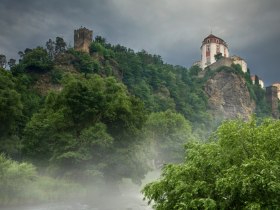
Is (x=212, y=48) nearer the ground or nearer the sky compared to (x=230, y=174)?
nearer the sky

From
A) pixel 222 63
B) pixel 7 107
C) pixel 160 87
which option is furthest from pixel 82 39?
pixel 7 107

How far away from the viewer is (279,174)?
1764cm

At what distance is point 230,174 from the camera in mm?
18141

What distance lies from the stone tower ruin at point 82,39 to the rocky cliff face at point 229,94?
5666 centimetres

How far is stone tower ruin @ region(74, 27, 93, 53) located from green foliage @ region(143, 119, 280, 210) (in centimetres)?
11269

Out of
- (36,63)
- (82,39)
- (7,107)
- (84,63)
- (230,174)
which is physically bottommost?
(230,174)

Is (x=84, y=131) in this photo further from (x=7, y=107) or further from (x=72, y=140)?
(x=7, y=107)

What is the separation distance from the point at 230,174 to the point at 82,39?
118738 mm

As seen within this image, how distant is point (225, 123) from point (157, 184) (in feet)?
16.1

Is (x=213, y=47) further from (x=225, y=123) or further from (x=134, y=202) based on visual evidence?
(x=225, y=123)

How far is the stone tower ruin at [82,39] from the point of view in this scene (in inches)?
5177

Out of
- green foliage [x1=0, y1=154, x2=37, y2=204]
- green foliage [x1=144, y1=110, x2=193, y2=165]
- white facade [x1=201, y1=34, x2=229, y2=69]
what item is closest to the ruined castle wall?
white facade [x1=201, y1=34, x2=229, y2=69]

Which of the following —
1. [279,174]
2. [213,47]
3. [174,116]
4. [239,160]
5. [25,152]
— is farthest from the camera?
[213,47]

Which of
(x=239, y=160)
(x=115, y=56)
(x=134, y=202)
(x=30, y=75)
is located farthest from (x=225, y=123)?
(x=115, y=56)
